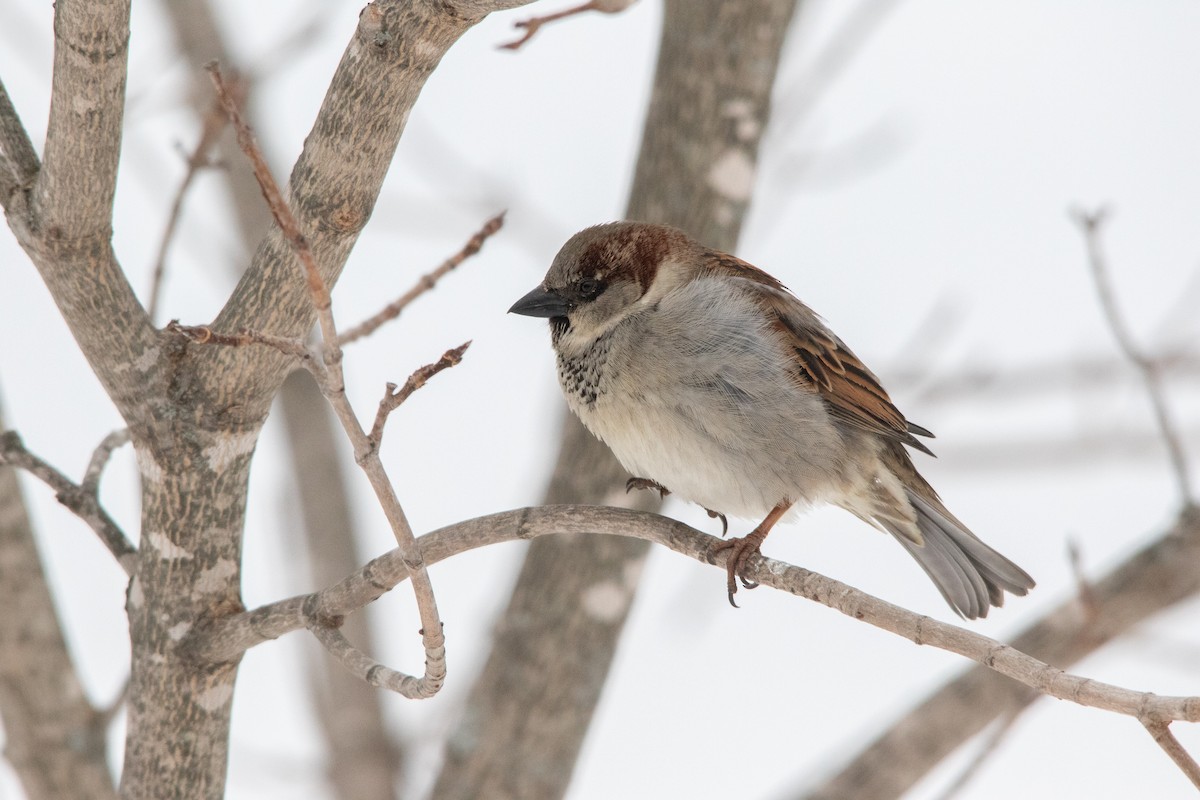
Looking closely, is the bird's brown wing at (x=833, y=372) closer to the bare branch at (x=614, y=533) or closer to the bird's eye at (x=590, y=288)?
the bird's eye at (x=590, y=288)

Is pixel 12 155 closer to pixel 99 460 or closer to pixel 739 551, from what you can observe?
pixel 99 460

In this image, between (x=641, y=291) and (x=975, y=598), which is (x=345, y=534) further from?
(x=975, y=598)

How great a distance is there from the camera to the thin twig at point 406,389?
1556mm

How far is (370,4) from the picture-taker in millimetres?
1752

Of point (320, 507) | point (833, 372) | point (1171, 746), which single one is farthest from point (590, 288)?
point (320, 507)

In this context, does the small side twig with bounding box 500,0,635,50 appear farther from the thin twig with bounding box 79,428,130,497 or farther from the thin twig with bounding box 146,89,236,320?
the thin twig with bounding box 79,428,130,497

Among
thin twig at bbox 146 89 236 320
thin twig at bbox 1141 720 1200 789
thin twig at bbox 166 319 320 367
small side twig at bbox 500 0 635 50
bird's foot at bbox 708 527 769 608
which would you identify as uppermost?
thin twig at bbox 146 89 236 320

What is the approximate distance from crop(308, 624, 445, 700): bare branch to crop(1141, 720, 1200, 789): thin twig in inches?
37.7

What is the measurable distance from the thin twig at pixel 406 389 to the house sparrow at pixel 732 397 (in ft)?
2.93

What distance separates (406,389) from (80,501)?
38.2 inches

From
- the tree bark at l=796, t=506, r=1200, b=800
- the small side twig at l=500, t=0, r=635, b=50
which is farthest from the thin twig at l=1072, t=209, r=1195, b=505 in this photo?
the small side twig at l=500, t=0, r=635, b=50

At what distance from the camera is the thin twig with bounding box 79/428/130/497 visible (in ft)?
7.23

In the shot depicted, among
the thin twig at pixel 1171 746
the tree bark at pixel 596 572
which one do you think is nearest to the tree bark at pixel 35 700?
the tree bark at pixel 596 572

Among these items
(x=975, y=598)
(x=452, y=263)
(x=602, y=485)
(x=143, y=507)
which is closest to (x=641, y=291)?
(x=602, y=485)
